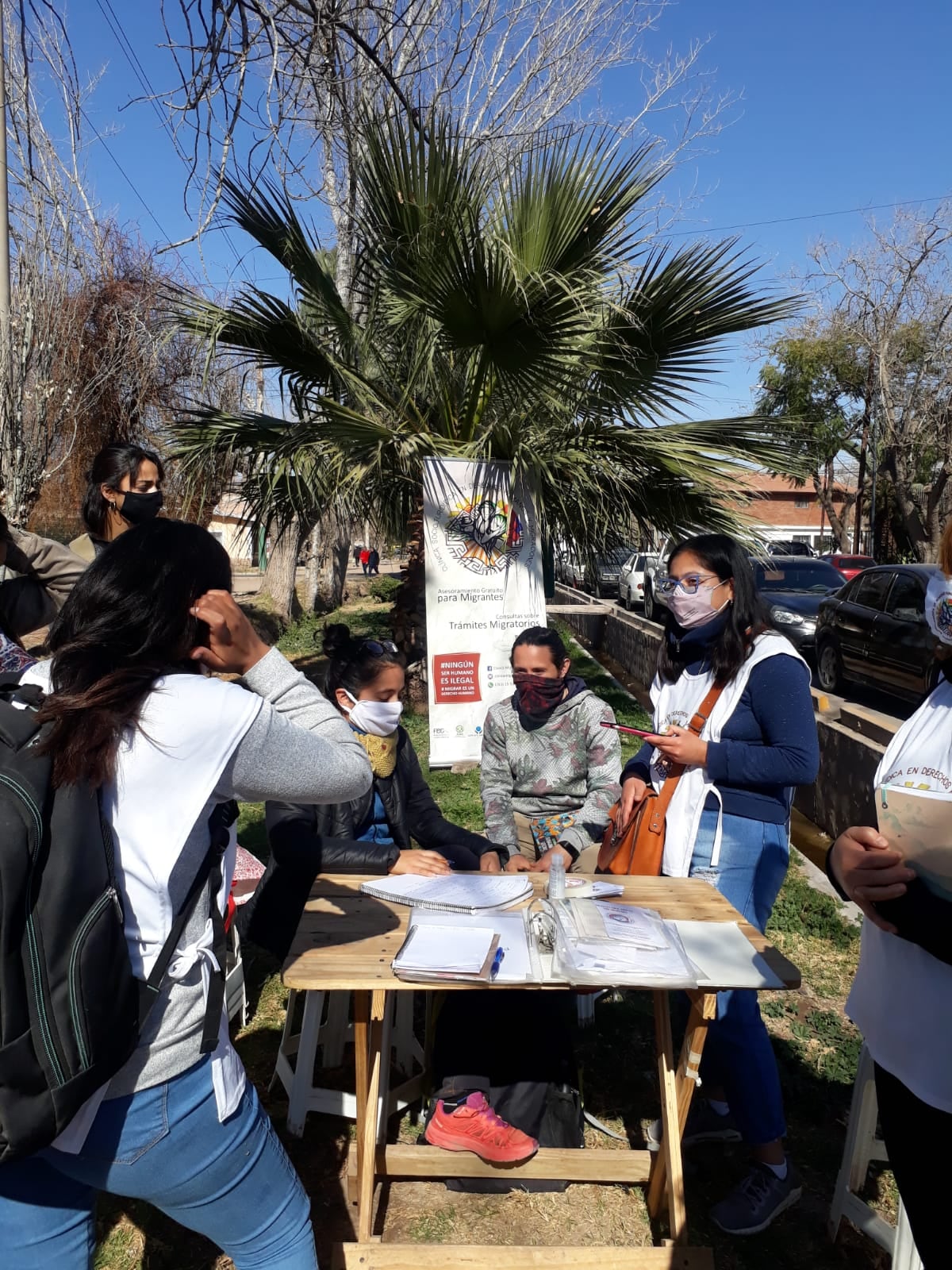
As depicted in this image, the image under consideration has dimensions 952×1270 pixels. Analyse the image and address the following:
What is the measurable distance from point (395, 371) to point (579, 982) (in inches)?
201

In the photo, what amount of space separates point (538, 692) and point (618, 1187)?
1691 millimetres

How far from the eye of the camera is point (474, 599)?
643cm

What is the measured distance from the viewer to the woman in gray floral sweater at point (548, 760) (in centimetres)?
348

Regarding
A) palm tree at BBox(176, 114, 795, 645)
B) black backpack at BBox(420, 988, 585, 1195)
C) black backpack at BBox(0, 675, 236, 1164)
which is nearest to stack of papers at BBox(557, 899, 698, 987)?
black backpack at BBox(420, 988, 585, 1195)

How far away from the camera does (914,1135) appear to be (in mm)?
1450

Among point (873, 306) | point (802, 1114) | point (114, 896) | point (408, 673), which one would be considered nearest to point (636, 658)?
point (408, 673)

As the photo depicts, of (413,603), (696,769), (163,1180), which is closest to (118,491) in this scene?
(696,769)

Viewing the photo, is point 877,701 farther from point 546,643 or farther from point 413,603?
point 546,643

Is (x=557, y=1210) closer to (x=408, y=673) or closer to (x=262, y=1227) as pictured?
(x=262, y=1227)

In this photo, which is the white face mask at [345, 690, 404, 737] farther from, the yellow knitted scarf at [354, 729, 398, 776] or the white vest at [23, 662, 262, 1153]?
the white vest at [23, 662, 262, 1153]

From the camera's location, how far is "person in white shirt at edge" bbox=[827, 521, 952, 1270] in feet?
4.53

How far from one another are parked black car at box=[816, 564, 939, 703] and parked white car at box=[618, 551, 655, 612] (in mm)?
9590

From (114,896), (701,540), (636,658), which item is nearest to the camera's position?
(114,896)

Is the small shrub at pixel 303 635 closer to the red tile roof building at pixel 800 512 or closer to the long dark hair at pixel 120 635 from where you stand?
the long dark hair at pixel 120 635
